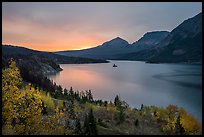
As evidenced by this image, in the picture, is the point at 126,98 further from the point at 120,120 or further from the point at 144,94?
the point at 120,120

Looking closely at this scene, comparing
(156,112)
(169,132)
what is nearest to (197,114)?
(156,112)

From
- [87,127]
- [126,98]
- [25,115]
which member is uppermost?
[25,115]

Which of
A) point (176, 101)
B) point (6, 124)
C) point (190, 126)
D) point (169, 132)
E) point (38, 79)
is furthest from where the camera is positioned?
point (38, 79)

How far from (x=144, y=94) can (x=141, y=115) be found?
58780 mm

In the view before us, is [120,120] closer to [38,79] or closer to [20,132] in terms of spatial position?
[20,132]

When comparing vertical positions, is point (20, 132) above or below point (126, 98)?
above

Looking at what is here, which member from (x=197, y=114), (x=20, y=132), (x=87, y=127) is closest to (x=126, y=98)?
(x=197, y=114)

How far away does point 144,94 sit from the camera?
139 meters

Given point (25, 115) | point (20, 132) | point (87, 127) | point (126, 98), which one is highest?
point (25, 115)

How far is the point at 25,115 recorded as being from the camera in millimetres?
15180

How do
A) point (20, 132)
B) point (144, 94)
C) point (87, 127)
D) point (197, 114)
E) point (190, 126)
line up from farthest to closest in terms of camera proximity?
point (144, 94) < point (197, 114) < point (190, 126) < point (87, 127) < point (20, 132)

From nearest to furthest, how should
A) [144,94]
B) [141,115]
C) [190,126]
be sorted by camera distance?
[190,126] → [141,115] → [144,94]

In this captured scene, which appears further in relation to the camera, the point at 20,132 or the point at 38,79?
the point at 38,79

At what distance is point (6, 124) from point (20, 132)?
71.9 inches
